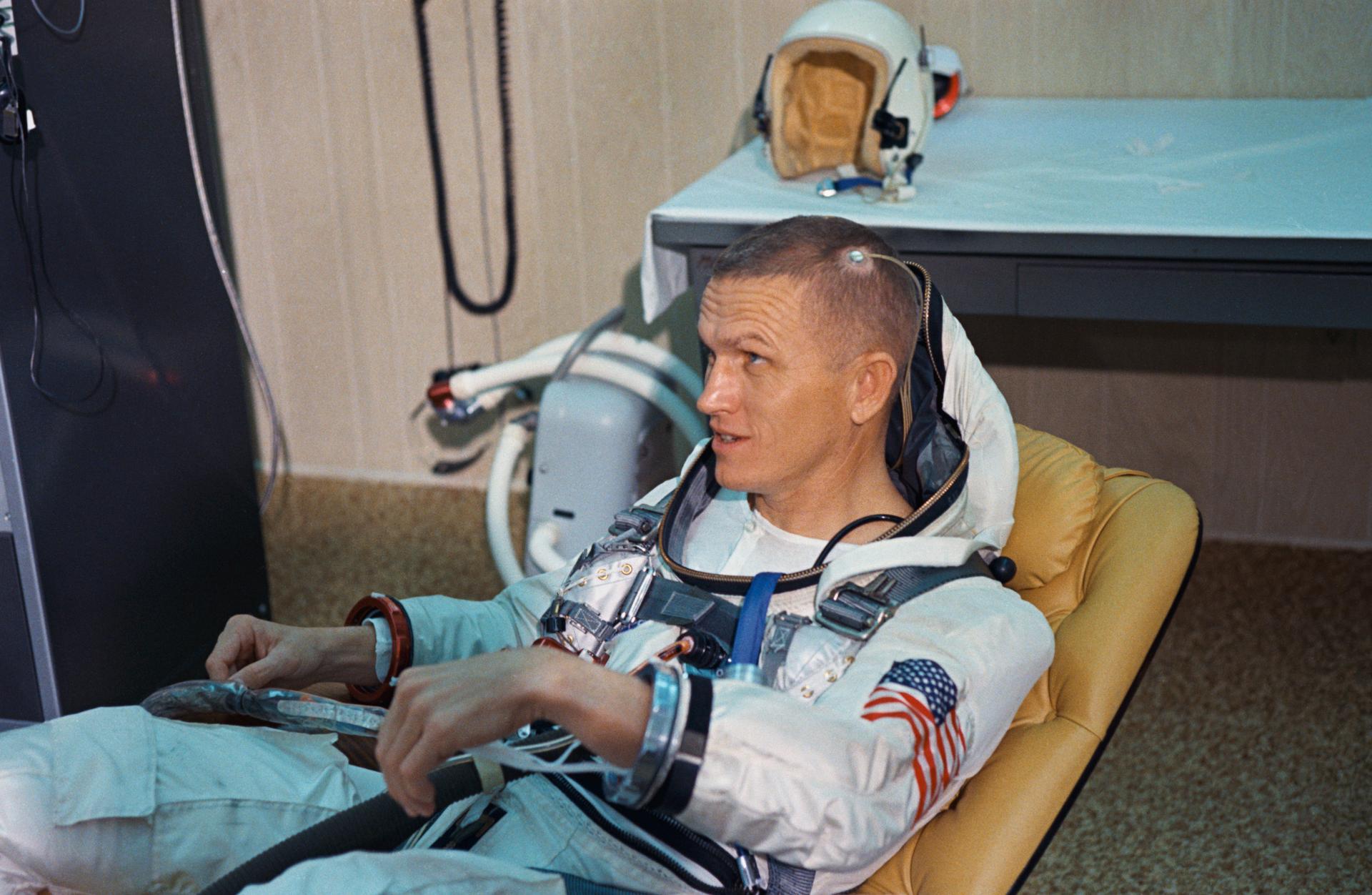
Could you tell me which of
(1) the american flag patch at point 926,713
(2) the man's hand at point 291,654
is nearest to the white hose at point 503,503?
(2) the man's hand at point 291,654

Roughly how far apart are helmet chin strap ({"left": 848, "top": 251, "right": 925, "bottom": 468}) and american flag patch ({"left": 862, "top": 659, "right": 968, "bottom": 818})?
38 cm

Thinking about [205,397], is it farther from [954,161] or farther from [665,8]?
[954,161]

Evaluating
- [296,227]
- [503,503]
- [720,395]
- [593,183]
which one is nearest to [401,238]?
[296,227]

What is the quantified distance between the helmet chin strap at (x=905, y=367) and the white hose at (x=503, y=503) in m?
1.33

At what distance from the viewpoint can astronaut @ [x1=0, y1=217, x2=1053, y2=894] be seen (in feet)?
3.56

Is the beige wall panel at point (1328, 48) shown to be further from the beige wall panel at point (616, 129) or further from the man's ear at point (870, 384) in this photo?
the man's ear at point (870, 384)

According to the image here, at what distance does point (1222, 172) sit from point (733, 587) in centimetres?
128

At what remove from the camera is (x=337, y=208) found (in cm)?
320

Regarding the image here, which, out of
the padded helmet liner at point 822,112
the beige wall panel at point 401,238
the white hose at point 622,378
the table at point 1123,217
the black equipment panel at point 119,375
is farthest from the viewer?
the beige wall panel at point 401,238

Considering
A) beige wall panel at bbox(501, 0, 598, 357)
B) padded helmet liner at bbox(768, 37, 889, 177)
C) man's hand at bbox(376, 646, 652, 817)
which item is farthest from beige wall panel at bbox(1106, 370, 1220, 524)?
man's hand at bbox(376, 646, 652, 817)

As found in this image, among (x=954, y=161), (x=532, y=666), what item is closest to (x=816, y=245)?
(x=532, y=666)

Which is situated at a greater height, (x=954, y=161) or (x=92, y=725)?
(x=954, y=161)

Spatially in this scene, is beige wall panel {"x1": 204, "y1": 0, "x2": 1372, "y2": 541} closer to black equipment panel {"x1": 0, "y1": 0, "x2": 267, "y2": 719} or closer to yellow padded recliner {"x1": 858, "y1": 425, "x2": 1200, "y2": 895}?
black equipment panel {"x1": 0, "y1": 0, "x2": 267, "y2": 719}

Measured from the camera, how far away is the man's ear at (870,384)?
4.74ft
